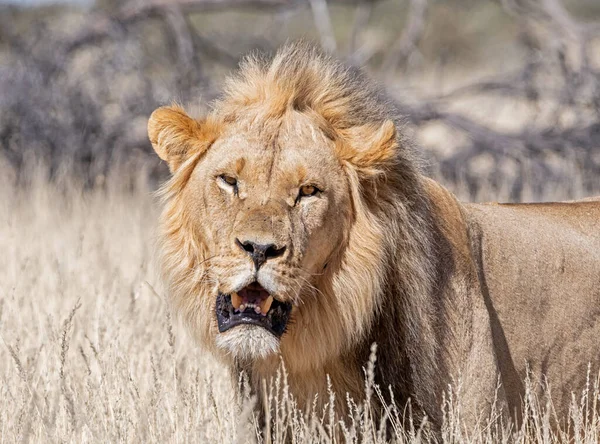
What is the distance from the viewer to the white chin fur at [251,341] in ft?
11.8

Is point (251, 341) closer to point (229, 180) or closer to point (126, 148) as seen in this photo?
point (229, 180)

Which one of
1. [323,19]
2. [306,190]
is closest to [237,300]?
[306,190]

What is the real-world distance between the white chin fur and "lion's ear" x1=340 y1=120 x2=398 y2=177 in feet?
2.47

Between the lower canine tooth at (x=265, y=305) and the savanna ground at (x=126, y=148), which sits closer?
the lower canine tooth at (x=265, y=305)


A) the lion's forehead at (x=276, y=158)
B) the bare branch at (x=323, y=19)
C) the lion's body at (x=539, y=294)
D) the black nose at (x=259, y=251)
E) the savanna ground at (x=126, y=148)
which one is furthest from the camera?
the bare branch at (x=323, y=19)

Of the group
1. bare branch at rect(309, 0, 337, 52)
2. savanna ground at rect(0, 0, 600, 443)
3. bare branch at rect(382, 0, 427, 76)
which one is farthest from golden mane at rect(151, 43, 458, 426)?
bare branch at rect(382, 0, 427, 76)

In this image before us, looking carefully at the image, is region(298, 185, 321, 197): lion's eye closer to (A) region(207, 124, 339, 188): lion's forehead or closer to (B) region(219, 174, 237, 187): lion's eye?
(A) region(207, 124, 339, 188): lion's forehead

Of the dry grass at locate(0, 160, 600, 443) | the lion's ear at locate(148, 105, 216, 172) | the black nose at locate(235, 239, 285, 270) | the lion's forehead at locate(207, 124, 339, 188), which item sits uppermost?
the lion's ear at locate(148, 105, 216, 172)

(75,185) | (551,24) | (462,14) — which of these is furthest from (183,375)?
(462,14)

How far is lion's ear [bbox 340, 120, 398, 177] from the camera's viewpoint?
3838 millimetres

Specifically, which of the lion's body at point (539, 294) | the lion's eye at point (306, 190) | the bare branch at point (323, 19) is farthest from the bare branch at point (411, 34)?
the lion's eye at point (306, 190)

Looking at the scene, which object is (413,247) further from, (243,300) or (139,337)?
(139,337)

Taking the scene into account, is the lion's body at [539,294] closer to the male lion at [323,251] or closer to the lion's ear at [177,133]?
the male lion at [323,251]

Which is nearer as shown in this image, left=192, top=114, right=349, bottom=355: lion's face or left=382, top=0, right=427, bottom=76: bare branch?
left=192, top=114, right=349, bottom=355: lion's face
